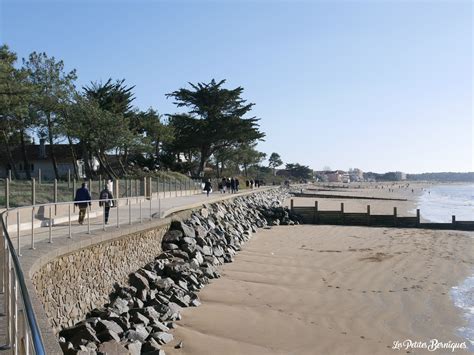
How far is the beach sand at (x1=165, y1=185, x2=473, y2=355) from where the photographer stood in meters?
9.71

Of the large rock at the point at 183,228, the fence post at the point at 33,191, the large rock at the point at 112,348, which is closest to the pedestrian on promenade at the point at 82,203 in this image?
the fence post at the point at 33,191

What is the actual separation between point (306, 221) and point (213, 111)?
25.0 meters


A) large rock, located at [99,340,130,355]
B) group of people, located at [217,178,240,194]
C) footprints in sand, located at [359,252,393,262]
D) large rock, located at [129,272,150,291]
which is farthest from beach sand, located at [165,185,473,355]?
group of people, located at [217,178,240,194]

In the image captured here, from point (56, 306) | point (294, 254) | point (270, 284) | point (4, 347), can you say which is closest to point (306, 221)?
point (294, 254)

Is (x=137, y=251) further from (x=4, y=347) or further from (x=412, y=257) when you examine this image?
(x=412, y=257)

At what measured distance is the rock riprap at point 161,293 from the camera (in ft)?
26.9

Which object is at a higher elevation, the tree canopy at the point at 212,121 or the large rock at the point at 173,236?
the tree canopy at the point at 212,121

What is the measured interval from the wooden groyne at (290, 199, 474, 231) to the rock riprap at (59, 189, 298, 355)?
11906 millimetres

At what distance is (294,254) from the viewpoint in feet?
65.4

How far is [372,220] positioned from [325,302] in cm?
2188

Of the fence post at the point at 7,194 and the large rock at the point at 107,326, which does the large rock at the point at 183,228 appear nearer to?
the fence post at the point at 7,194

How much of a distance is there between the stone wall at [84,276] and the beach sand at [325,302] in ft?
6.56

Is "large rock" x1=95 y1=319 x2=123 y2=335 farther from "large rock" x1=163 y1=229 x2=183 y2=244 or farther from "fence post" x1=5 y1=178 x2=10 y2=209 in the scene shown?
"fence post" x1=5 y1=178 x2=10 y2=209

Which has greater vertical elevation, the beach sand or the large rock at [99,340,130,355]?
the large rock at [99,340,130,355]
